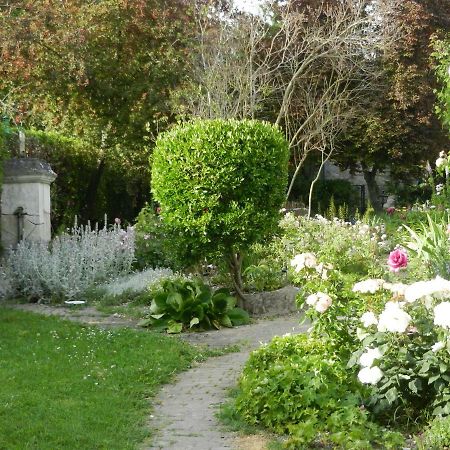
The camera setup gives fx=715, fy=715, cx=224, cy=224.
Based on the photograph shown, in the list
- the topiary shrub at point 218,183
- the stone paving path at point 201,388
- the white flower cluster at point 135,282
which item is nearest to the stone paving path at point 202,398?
the stone paving path at point 201,388

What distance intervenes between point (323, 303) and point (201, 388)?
150 cm

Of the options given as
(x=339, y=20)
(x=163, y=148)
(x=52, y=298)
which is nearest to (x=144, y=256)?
(x=52, y=298)

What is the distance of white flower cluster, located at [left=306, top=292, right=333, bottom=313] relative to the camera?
461 cm

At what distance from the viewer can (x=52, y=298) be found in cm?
958

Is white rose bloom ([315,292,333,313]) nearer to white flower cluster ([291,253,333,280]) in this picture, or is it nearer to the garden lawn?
white flower cluster ([291,253,333,280])

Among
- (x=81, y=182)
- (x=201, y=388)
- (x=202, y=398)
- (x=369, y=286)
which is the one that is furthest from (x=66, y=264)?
(x=369, y=286)

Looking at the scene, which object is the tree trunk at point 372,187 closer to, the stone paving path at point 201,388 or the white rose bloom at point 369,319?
the stone paving path at point 201,388

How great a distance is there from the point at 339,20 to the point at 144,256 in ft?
27.9

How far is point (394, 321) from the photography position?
4.19m

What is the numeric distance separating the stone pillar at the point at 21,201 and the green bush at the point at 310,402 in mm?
6744

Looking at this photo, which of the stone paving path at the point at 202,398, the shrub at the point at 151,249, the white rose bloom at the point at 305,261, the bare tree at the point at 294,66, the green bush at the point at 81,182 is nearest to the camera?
the stone paving path at the point at 202,398

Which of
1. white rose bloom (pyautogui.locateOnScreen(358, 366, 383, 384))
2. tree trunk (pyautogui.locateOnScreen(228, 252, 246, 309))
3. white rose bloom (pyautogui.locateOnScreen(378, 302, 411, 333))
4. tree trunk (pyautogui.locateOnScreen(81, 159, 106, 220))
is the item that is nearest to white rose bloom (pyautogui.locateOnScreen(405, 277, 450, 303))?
white rose bloom (pyautogui.locateOnScreen(378, 302, 411, 333))

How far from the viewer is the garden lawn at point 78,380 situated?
4379mm

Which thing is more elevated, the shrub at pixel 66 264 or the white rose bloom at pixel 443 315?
the white rose bloom at pixel 443 315
